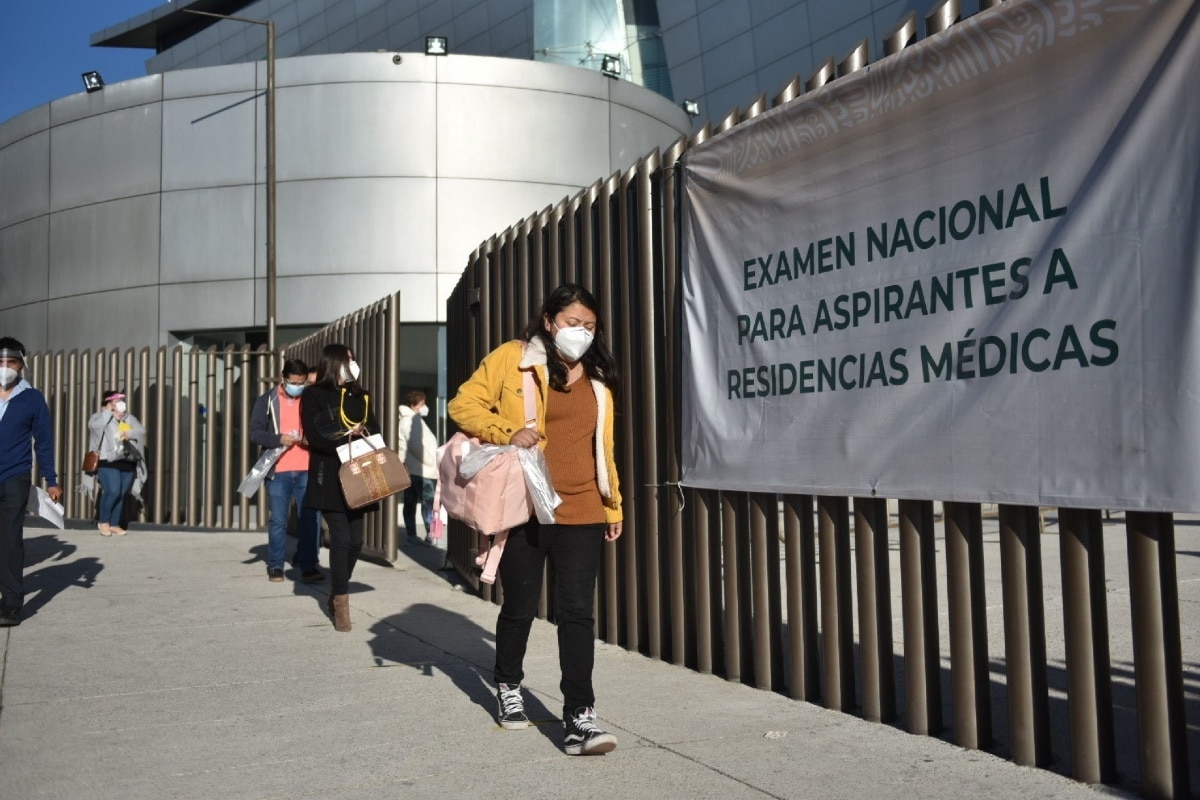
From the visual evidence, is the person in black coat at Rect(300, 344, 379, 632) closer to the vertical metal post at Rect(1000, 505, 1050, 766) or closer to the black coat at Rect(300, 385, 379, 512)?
the black coat at Rect(300, 385, 379, 512)

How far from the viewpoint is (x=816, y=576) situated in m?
6.20

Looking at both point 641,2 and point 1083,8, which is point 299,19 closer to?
point 641,2

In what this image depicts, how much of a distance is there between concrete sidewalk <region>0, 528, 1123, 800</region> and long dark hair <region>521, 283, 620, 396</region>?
1458 millimetres

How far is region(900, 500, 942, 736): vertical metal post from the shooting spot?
4973 mm

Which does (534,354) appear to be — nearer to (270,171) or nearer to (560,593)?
(560,593)

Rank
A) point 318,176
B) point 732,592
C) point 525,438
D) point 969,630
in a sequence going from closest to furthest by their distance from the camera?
point 969,630, point 525,438, point 732,592, point 318,176

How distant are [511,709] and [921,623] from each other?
1.69 meters

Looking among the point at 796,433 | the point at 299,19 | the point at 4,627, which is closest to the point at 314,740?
the point at 796,433

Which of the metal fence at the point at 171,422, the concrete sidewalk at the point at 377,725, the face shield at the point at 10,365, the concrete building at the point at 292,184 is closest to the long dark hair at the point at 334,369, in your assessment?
the concrete sidewalk at the point at 377,725

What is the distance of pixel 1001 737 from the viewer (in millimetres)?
4945

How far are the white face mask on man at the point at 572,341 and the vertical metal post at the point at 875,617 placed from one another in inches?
54.7

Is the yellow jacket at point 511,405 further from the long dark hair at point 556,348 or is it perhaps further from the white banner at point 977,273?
the white banner at point 977,273

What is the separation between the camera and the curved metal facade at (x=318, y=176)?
22594 mm

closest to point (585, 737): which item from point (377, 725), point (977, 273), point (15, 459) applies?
point (377, 725)
